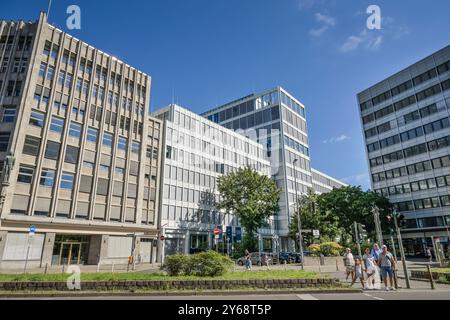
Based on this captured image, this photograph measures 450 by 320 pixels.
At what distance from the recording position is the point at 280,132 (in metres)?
61.6

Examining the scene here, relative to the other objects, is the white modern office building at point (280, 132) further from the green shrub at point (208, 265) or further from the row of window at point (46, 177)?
the green shrub at point (208, 265)

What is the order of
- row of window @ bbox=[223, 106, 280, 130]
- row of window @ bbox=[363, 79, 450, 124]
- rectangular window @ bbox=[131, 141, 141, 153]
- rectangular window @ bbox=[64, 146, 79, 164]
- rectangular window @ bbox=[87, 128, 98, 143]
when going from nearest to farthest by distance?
1. rectangular window @ bbox=[64, 146, 79, 164]
2. rectangular window @ bbox=[87, 128, 98, 143]
3. rectangular window @ bbox=[131, 141, 141, 153]
4. row of window @ bbox=[363, 79, 450, 124]
5. row of window @ bbox=[223, 106, 280, 130]

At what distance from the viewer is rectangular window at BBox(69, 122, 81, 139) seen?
32822 mm

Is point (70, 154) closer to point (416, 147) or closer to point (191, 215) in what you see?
point (191, 215)

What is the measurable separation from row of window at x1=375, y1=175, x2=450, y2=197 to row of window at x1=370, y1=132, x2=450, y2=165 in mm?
5126

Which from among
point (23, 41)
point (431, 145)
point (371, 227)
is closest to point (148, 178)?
point (23, 41)

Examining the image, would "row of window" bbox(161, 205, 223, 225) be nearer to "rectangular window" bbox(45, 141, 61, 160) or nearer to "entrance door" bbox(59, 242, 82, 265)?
"entrance door" bbox(59, 242, 82, 265)

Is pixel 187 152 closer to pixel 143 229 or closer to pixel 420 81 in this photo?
pixel 143 229

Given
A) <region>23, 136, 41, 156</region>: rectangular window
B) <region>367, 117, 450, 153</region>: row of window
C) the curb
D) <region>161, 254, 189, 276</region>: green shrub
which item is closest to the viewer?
the curb

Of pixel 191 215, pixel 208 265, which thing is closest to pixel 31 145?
pixel 191 215

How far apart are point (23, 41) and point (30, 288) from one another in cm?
3086

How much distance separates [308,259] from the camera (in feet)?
100

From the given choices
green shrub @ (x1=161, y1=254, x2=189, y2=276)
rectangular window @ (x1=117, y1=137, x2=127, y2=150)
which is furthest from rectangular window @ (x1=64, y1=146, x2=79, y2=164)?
green shrub @ (x1=161, y1=254, x2=189, y2=276)

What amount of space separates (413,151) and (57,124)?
57.7 metres
